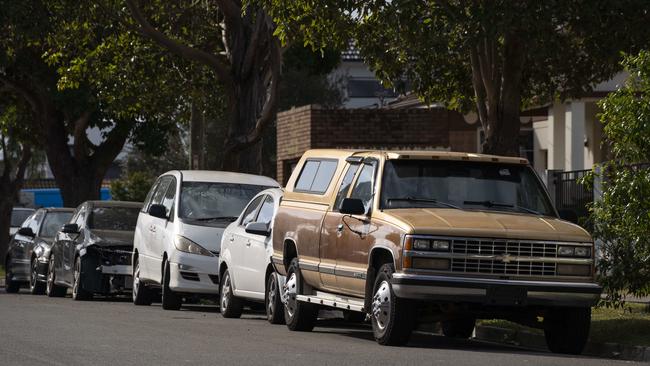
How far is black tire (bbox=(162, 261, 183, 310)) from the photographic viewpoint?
2022 cm

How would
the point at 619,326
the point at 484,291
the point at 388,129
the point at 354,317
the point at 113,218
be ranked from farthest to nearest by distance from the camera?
the point at 388,129 < the point at 113,218 < the point at 354,317 < the point at 619,326 < the point at 484,291

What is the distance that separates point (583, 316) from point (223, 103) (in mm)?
20038

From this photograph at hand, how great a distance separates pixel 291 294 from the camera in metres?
16.1

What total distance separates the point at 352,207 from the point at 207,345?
2012 mm

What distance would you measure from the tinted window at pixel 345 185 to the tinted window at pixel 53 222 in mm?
13014

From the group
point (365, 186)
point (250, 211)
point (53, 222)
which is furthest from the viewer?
point (53, 222)

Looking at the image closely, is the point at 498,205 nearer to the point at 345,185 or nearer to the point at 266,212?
the point at 345,185

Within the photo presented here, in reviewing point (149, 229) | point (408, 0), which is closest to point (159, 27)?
point (149, 229)

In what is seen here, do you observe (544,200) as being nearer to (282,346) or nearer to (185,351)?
(282,346)

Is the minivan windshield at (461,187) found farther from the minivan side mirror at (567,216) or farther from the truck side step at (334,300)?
the truck side step at (334,300)

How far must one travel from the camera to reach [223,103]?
32.9 m

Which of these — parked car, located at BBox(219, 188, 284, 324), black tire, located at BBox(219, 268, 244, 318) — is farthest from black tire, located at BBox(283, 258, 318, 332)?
black tire, located at BBox(219, 268, 244, 318)

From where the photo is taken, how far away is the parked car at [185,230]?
1988 centimetres

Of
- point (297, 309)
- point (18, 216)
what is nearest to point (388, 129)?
point (297, 309)
